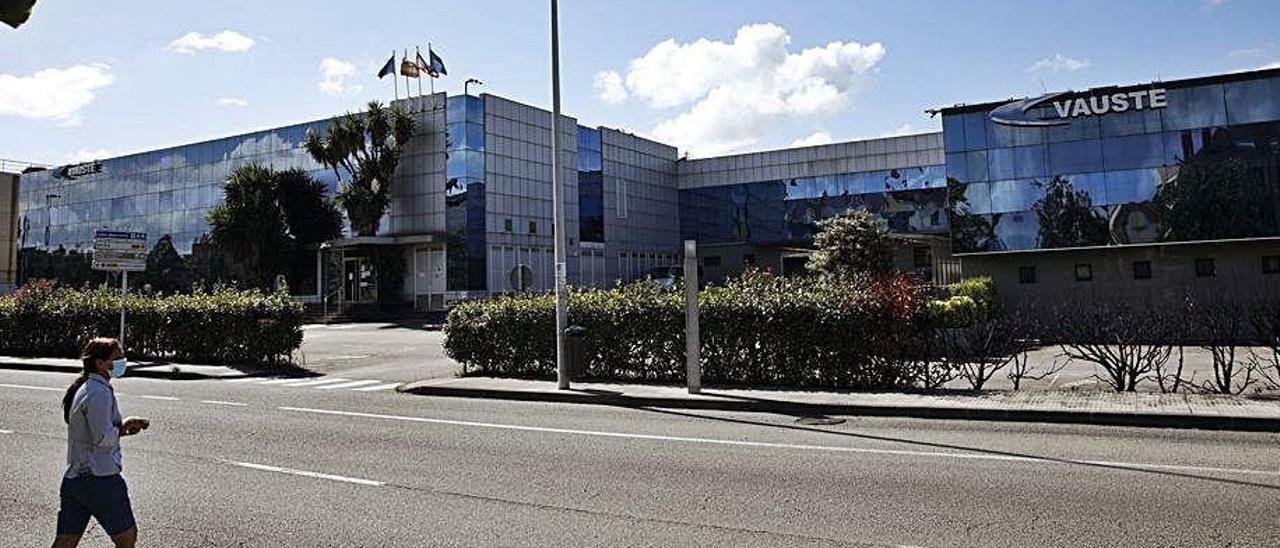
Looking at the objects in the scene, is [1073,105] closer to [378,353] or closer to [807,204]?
[378,353]

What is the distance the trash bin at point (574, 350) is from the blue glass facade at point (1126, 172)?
764 inches

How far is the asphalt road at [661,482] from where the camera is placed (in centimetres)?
601

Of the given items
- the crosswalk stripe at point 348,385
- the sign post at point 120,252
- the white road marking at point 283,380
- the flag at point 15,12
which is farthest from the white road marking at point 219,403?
the flag at point 15,12

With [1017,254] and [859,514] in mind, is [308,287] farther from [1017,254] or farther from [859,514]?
[859,514]

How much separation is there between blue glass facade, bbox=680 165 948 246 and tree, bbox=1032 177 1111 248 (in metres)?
21.5

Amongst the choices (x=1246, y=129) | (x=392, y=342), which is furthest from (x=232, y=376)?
(x=1246, y=129)

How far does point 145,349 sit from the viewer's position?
2352 centimetres

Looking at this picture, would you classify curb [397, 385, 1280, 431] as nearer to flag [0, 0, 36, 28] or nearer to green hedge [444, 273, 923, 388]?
green hedge [444, 273, 923, 388]

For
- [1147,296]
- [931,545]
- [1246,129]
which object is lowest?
[931,545]

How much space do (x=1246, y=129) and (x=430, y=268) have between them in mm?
34858

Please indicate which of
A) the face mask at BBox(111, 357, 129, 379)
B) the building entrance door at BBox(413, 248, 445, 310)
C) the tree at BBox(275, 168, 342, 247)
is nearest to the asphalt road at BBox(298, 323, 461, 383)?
the building entrance door at BBox(413, 248, 445, 310)

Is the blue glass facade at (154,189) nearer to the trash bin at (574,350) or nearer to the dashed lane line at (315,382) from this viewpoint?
the dashed lane line at (315,382)

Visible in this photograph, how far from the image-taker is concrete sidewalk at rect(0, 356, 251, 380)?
19484 millimetres

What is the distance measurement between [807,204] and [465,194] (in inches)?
873
